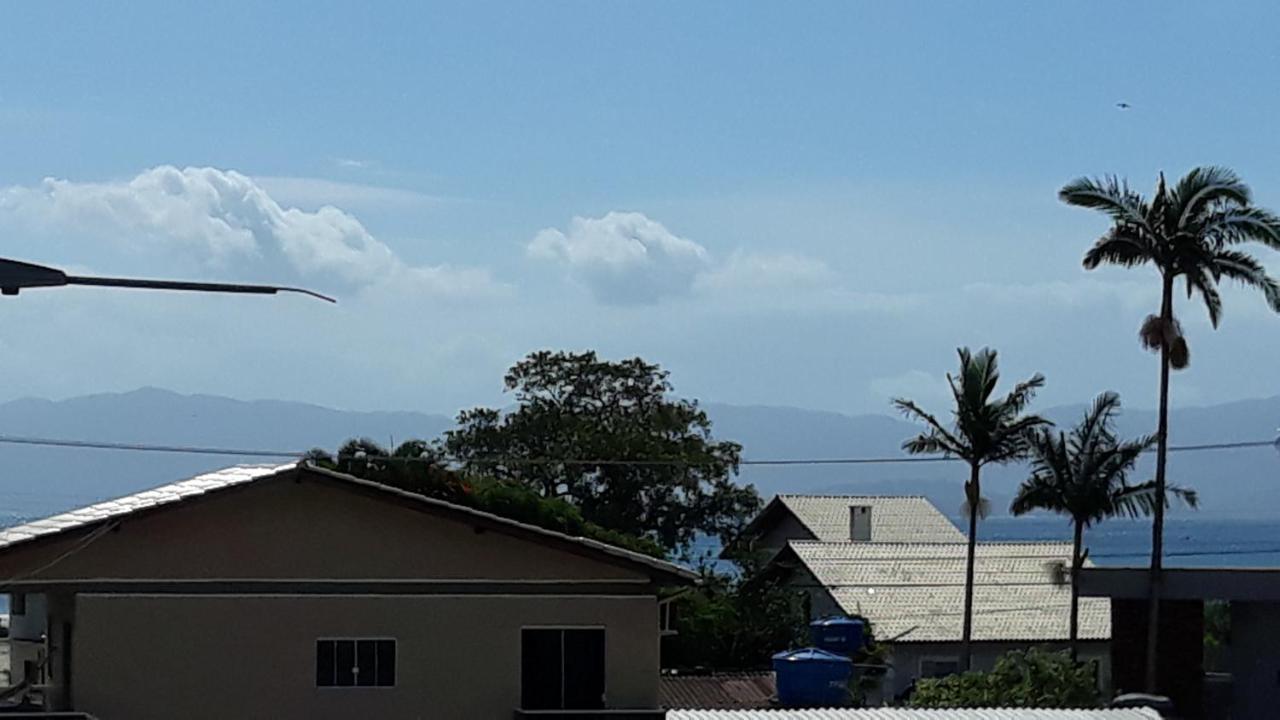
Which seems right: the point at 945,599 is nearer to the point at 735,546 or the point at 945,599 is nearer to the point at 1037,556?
the point at 1037,556

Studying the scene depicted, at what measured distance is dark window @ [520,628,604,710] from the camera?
27.4 meters

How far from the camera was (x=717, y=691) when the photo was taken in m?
47.0

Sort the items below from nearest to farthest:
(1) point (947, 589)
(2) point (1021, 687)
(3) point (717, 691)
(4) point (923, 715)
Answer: (4) point (923, 715)
(2) point (1021, 687)
(3) point (717, 691)
(1) point (947, 589)

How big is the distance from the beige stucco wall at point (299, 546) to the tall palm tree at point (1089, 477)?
72.9ft

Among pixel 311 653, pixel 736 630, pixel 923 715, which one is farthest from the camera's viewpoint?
pixel 736 630

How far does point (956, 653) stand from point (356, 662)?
28391mm

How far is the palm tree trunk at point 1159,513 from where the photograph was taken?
41.3 metres

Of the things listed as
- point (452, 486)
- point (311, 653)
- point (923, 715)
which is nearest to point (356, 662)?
point (311, 653)

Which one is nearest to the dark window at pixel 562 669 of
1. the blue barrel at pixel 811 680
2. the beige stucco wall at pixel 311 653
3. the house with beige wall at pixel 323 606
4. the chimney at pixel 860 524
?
the house with beige wall at pixel 323 606

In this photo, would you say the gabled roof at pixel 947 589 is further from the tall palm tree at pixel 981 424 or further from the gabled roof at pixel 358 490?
the gabled roof at pixel 358 490

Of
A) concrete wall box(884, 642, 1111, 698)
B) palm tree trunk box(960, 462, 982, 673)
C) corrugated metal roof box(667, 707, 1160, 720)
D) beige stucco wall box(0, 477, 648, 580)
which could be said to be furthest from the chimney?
beige stucco wall box(0, 477, 648, 580)

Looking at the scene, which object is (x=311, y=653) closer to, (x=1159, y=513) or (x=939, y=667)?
(x=1159, y=513)

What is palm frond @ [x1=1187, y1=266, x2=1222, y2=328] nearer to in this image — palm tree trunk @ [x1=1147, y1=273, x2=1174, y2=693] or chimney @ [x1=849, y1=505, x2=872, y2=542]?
palm tree trunk @ [x1=1147, y1=273, x2=1174, y2=693]

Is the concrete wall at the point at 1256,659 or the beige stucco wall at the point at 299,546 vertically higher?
the beige stucco wall at the point at 299,546
